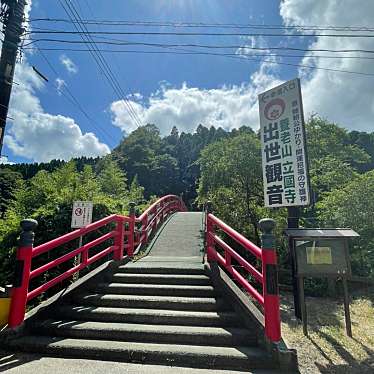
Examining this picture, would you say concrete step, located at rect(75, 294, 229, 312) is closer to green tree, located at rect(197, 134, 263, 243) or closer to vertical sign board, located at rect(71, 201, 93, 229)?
vertical sign board, located at rect(71, 201, 93, 229)

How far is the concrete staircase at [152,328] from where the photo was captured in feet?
9.64

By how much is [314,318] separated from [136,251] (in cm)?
428

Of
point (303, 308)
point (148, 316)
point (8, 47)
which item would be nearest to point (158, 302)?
point (148, 316)

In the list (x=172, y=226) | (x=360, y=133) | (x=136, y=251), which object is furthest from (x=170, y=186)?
(x=136, y=251)

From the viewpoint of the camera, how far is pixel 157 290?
427 centimetres

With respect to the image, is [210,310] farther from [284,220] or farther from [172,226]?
[172,226]

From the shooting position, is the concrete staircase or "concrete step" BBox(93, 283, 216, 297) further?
"concrete step" BBox(93, 283, 216, 297)

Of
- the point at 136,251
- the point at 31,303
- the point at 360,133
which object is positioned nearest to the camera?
the point at 31,303

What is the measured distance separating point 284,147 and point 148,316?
12.6 ft

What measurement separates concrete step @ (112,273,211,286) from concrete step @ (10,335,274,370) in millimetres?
1388

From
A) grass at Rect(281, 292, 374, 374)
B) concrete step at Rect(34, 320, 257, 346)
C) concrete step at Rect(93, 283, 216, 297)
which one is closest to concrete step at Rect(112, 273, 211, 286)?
concrete step at Rect(93, 283, 216, 297)

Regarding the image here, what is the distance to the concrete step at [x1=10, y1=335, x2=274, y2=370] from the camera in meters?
2.84

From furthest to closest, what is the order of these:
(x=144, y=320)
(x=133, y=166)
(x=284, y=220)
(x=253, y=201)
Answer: (x=133, y=166) < (x=253, y=201) < (x=284, y=220) < (x=144, y=320)

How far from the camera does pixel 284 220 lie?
8.56 meters
